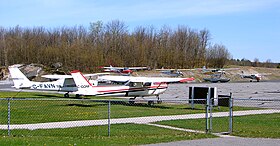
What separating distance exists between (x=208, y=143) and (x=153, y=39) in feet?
347

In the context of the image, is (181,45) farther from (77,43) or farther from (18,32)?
(18,32)

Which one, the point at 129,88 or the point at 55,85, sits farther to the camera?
the point at 55,85

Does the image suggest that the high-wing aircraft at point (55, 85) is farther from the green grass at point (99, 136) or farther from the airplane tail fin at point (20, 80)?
the green grass at point (99, 136)

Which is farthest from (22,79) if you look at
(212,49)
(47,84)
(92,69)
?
(212,49)

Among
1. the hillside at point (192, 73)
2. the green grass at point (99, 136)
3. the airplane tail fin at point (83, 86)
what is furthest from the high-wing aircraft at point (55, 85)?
the hillside at point (192, 73)

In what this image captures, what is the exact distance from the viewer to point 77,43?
354 feet

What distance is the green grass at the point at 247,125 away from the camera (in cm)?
1694

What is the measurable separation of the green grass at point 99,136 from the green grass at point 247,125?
5.44ft

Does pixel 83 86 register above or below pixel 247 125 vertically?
above

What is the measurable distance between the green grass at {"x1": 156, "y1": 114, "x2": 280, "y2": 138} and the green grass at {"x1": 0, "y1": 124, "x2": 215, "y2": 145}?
1.66 metres

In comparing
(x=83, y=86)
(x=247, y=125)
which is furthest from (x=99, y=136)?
(x=83, y=86)

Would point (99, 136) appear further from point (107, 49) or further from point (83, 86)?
point (107, 49)

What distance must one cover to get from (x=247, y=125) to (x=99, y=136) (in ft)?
24.5

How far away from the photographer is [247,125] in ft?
65.8
